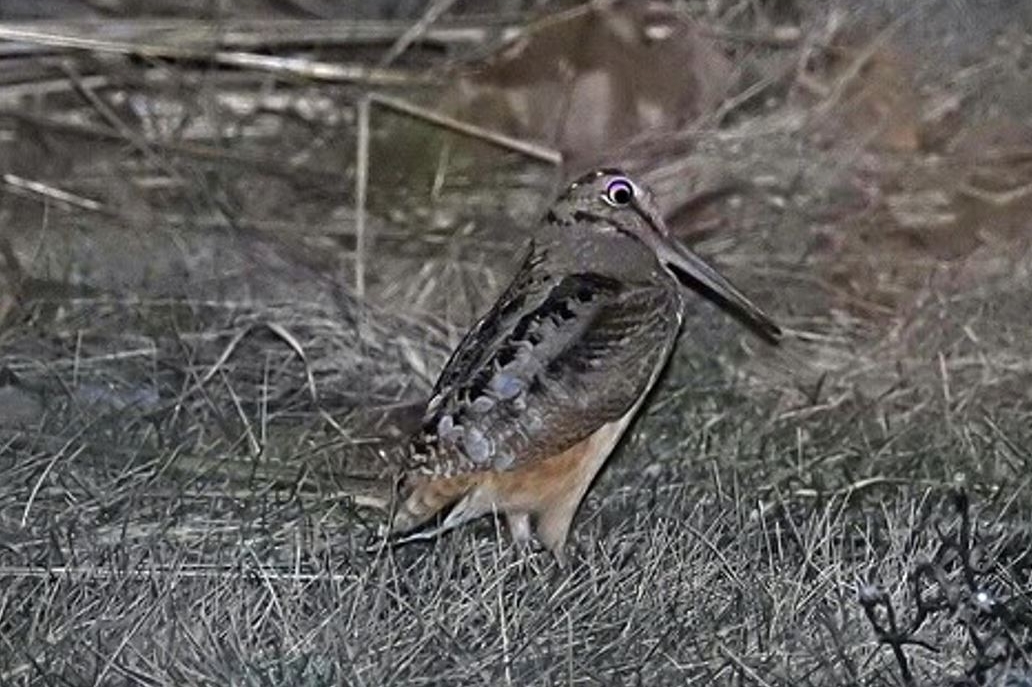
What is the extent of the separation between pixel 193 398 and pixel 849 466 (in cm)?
141

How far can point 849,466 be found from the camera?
4.99 meters

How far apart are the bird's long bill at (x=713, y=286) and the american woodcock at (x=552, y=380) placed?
11 centimetres

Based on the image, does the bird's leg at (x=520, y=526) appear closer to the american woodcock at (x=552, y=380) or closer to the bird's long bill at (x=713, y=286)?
the american woodcock at (x=552, y=380)

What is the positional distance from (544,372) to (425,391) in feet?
3.18

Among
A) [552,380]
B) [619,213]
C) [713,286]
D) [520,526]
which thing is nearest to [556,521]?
[520,526]

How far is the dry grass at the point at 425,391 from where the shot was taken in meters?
3.96

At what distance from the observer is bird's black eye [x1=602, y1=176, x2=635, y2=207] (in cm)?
497

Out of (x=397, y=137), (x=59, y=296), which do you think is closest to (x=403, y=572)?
(x=59, y=296)

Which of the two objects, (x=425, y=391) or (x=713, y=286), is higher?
(x=713, y=286)

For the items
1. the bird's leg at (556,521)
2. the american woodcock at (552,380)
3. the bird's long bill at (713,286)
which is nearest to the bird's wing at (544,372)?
the american woodcock at (552,380)

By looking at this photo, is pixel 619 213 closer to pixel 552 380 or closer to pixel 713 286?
pixel 713 286

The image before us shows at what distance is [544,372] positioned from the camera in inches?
177

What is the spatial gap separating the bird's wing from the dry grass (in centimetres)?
19

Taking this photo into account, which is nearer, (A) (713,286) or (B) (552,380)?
(B) (552,380)
